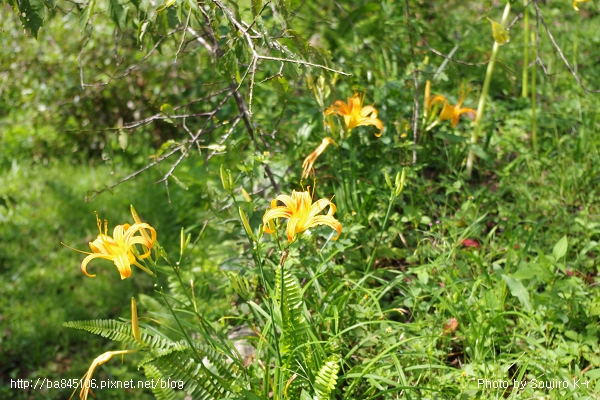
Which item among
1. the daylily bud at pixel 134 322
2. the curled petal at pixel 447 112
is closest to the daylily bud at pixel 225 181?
the daylily bud at pixel 134 322

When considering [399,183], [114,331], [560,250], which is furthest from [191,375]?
[560,250]

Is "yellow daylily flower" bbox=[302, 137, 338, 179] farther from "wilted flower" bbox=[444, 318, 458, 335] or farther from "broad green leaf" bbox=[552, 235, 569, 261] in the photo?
"broad green leaf" bbox=[552, 235, 569, 261]

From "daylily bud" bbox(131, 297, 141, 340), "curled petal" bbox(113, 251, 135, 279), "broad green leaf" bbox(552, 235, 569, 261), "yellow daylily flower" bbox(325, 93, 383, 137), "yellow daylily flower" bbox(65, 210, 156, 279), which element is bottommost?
"broad green leaf" bbox(552, 235, 569, 261)

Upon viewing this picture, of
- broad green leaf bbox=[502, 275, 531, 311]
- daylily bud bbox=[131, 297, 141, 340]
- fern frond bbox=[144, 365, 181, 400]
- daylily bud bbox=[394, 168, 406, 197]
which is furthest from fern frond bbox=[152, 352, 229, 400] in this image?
broad green leaf bbox=[502, 275, 531, 311]

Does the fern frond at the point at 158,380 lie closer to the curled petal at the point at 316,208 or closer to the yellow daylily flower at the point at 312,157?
the curled petal at the point at 316,208

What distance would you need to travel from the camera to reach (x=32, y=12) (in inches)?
74.2

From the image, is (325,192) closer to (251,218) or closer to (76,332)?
(251,218)

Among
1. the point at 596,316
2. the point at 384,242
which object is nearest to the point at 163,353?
the point at 384,242

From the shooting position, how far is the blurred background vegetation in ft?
7.18

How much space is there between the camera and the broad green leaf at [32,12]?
1.86 meters

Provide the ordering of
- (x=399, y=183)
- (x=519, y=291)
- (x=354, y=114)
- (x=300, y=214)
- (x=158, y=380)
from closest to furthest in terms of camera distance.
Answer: (x=300, y=214)
(x=158, y=380)
(x=399, y=183)
(x=519, y=291)
(x=354, y=114)

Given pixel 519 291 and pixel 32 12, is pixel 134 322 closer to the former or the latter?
pixel 32 12

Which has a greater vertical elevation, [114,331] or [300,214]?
[300,214]

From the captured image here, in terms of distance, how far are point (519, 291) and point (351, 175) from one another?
3.01ft
